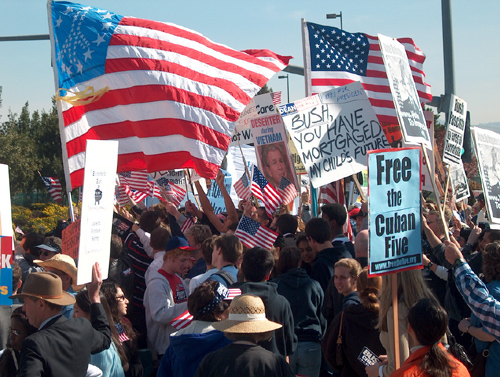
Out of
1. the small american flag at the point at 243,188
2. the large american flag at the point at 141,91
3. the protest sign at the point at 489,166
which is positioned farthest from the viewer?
the small american flag at the point at 243,188

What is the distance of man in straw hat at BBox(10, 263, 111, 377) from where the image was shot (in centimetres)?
363

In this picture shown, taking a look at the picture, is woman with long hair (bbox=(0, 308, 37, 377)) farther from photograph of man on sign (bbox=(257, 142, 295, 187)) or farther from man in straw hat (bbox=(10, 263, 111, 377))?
photograph of man on sign (bbox=(257, 142, 295, 187))

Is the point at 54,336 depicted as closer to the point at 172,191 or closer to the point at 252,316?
the point at 252,316

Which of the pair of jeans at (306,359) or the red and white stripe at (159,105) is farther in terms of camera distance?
the red and white stripe at (159,105)

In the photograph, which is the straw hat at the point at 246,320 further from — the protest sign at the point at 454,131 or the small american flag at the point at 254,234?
the protest sign at the point at 454,131

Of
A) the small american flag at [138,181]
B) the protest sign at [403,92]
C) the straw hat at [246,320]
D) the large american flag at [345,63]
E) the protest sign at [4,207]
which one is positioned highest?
the large american flag at [345,63]

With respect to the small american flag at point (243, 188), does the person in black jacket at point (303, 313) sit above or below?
below

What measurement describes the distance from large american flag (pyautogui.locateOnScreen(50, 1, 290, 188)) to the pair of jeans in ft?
10.7

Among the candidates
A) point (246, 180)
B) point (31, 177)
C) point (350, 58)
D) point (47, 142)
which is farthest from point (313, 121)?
point (47, 142)

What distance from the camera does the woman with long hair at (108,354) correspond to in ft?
14.4

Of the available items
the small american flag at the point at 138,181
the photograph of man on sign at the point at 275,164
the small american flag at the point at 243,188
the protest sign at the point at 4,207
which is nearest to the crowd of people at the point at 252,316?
the protest sign at the point at 4,207

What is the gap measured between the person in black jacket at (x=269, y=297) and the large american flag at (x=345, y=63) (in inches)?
208

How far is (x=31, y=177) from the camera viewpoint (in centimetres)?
4097

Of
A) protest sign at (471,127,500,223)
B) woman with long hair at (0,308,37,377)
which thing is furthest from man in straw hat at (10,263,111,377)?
protest sign at (471,127,500,223)
